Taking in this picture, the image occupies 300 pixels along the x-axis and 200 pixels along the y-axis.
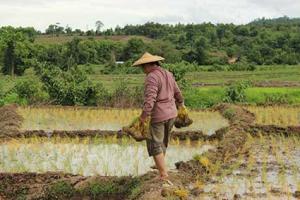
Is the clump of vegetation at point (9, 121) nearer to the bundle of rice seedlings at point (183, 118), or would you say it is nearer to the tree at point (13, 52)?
the bundle of rice seedlings at point (183, 118)

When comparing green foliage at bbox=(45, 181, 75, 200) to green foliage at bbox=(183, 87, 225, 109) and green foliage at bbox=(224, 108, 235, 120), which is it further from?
green foliage at bbox=(183, 87, 225, 109)

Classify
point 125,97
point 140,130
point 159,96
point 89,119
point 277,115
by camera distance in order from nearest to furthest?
point 140,130
point 159,96
point 89,119
point 277,115
point 125,97

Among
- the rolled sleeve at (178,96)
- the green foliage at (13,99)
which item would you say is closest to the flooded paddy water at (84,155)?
the rolled sleeve at (178,96)

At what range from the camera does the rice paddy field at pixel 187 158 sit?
684cm

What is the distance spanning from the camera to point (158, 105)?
21.3ft

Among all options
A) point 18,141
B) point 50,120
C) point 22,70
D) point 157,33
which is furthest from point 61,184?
point 157,33

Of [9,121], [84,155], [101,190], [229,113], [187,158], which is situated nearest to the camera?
[101,190]

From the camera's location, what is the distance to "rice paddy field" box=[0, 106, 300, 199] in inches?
269

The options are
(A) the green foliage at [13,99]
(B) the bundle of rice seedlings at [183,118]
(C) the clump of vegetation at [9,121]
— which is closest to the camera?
(B) the bundle of rice seedlings at [183,118]

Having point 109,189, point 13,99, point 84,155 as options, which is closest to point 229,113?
point 84,155

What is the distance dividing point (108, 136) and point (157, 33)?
57.5m

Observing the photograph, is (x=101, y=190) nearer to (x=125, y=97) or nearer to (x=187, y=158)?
(x=187, y=158)

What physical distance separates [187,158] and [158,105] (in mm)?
2987

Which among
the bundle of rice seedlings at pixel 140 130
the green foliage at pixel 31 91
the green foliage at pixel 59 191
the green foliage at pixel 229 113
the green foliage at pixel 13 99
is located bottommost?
the green foliage at pixel 13 99
